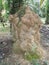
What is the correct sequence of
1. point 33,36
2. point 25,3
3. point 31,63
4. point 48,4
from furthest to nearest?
point 48,4
point 25,3
point 33,36
point 31,63

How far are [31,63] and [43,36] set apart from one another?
2.92 meters

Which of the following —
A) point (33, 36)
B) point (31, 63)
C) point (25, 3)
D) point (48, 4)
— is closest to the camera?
point (31, 63)

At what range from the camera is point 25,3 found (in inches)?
285

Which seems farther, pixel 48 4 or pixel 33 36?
pixel 48 4

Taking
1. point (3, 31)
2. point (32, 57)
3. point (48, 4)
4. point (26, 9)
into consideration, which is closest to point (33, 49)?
point (32, 57)

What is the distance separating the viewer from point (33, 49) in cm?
580

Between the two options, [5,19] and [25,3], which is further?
[5,19]

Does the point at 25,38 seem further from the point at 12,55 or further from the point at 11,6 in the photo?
the point at 11,6

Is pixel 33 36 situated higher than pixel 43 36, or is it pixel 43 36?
pixel 33 36

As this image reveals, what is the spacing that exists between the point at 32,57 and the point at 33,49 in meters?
0.20

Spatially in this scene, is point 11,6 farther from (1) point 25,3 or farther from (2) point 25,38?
(2) point 25,38

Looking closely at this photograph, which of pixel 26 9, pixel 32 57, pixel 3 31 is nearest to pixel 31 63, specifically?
pixel 32 57

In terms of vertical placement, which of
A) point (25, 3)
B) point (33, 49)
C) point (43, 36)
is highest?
point (25, 3)

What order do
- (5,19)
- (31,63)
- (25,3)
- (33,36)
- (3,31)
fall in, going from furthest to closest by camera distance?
(3,31) → (5,19) → (25,3) → (33,36) → (31,63)
